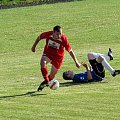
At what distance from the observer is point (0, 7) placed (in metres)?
55.2

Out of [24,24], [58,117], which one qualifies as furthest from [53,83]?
[24,24]

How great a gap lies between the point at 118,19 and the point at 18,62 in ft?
71.7

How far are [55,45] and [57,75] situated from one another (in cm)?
310

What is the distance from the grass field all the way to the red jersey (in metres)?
0.88

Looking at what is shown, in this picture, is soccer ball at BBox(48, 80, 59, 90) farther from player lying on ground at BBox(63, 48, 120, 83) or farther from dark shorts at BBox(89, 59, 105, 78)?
dark shorts at BBox(89, 59, 105, 78)

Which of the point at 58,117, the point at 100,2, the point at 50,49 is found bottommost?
the point at 58,117

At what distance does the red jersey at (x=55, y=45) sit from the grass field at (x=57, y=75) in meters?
0.88

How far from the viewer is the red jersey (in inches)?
517

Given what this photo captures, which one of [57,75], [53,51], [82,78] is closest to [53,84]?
[53,51]

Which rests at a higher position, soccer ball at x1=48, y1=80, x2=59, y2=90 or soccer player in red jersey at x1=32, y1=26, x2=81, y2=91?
soccer player in red jersey at x1=32, y1=26, x2=81, y2=91

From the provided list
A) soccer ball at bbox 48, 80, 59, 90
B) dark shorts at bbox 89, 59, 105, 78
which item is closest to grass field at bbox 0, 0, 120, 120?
soccer ball at bbox 48, 80, 59, 90

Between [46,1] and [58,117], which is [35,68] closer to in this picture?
[58,117]

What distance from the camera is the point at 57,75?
1623 cm

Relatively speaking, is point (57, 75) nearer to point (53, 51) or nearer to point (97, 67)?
point (97, 67)
